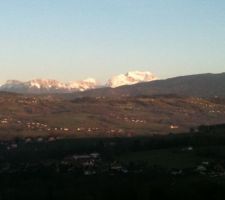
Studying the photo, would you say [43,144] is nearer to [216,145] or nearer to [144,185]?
[216,145]

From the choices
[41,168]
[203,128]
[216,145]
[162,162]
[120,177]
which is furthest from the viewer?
[203,128]

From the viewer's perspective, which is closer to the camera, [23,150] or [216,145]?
[216,145]

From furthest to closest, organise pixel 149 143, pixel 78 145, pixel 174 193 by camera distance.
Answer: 1. pixel 78 145
2. pixel 149 143
3. pixel 174 193

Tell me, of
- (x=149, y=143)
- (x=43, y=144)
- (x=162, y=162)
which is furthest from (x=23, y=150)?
(x=162, y=162)

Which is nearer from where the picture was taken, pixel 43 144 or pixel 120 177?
pixel 120 177

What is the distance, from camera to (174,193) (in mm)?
84750

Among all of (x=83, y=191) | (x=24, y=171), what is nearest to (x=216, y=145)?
(x=24, y=171)

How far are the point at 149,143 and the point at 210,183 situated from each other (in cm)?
6434

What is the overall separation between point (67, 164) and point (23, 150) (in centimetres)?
4896

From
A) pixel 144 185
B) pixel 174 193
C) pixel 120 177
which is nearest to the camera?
pixel 174 193

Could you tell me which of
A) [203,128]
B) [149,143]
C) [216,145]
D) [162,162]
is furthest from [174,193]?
[203,128]

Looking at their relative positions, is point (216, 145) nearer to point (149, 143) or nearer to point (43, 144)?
point (149, 143)

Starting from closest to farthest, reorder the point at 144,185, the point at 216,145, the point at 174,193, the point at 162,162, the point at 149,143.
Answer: the point at 174,193 < the point at 144,185 < the point at 162,162 < the point at 216,145 < the point at 149,143

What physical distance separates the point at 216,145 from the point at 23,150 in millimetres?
58548
